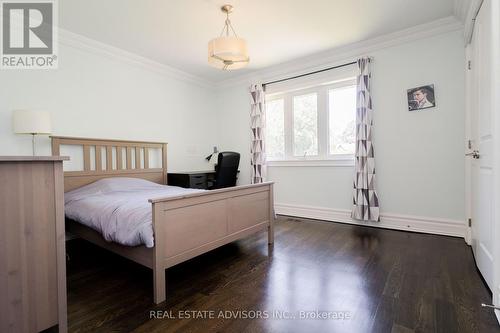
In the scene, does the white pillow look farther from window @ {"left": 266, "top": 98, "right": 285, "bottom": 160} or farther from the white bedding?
window @ {"left": 266, "top": 98, "right": 285, "bottom": 160}

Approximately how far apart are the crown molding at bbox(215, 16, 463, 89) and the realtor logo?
2.67m

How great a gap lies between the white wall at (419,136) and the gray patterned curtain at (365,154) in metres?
0.12

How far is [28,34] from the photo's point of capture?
2656 mm

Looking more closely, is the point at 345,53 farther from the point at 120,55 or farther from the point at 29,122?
the point at 29,122

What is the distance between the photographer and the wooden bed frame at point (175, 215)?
1.64m

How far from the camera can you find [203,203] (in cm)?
194

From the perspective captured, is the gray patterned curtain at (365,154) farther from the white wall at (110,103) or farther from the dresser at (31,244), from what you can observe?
the dresser at (31,244)

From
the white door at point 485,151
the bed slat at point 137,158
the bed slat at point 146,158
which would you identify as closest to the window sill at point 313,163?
the white door at point 485,151

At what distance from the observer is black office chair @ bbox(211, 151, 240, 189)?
123 inches

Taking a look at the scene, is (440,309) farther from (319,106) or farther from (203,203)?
(319,106)

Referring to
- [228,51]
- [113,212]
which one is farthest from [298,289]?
[228,51]

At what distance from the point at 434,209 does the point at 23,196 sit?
3.69 m

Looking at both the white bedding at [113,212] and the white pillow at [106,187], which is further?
the white pillow at [106,187]

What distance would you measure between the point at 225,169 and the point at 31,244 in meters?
2.23
